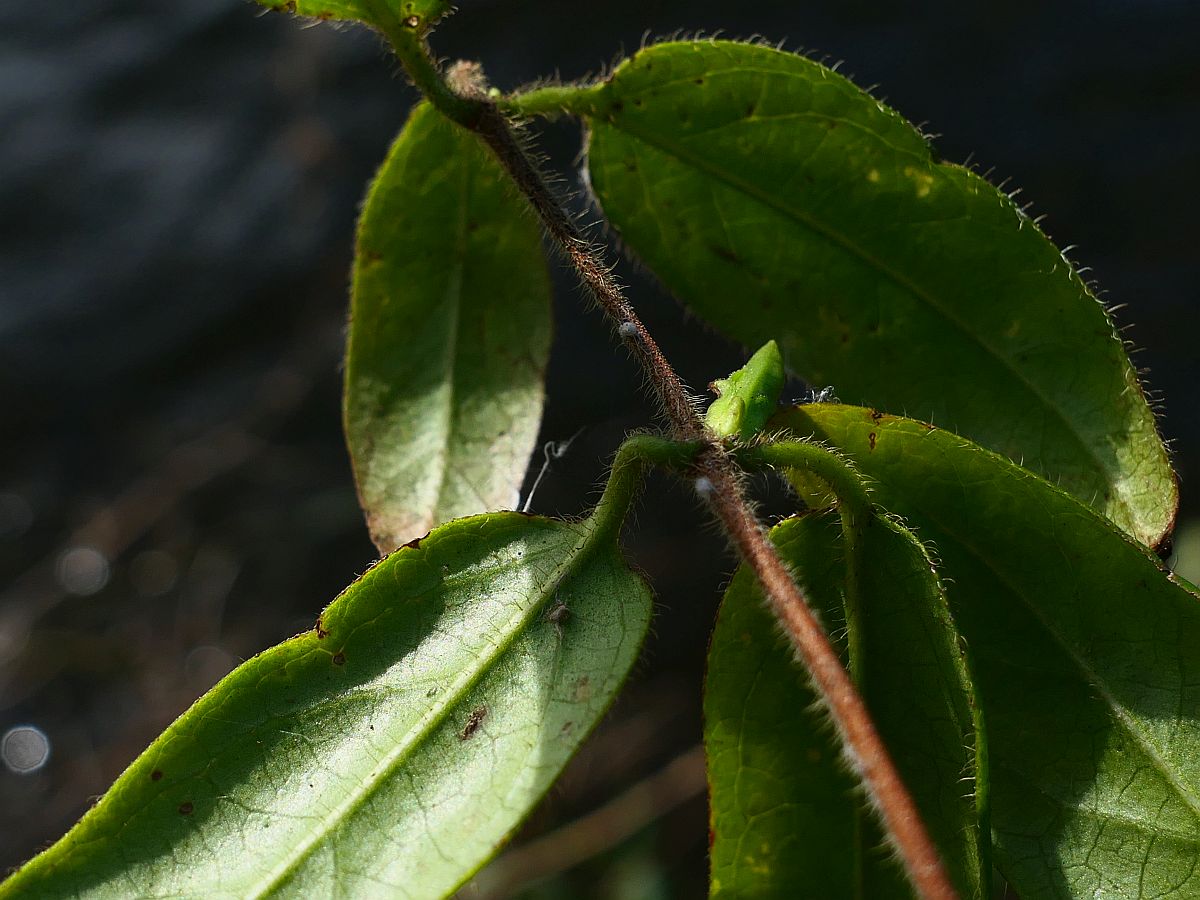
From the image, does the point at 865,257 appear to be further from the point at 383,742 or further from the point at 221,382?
the point at 221,382

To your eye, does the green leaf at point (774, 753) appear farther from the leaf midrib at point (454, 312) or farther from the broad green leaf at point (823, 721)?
the leaf midrib at point (454, 312)

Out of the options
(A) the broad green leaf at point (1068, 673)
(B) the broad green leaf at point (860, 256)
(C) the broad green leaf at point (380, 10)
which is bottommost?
(A) the broad green leaf at point (1068, 673)

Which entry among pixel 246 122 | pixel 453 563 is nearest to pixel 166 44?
pixel 246 122

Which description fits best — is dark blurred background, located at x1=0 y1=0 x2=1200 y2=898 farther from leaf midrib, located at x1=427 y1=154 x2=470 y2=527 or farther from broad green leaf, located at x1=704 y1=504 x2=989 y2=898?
broad green leaf, located at x1=704 y1=504 x2=989 y2=898

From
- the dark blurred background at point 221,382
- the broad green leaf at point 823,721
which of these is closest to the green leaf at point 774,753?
the broad green leaf at point 823,721

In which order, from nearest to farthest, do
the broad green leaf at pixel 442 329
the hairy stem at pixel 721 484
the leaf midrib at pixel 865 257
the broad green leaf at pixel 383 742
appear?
the hairy stem at pixel 721 484, the broad green leaf at pixel 383 742, the leaf midrib at pixel 865 257, the broad green leaf at pixel 442 329

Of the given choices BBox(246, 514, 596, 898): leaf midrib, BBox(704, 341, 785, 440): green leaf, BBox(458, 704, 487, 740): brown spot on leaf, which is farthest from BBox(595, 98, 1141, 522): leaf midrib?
BBox(458, 704, 487, 740): brown spot on leaf

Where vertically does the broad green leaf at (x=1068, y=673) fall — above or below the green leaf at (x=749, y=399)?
below

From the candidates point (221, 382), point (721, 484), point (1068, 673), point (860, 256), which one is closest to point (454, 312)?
point (860, 256)
